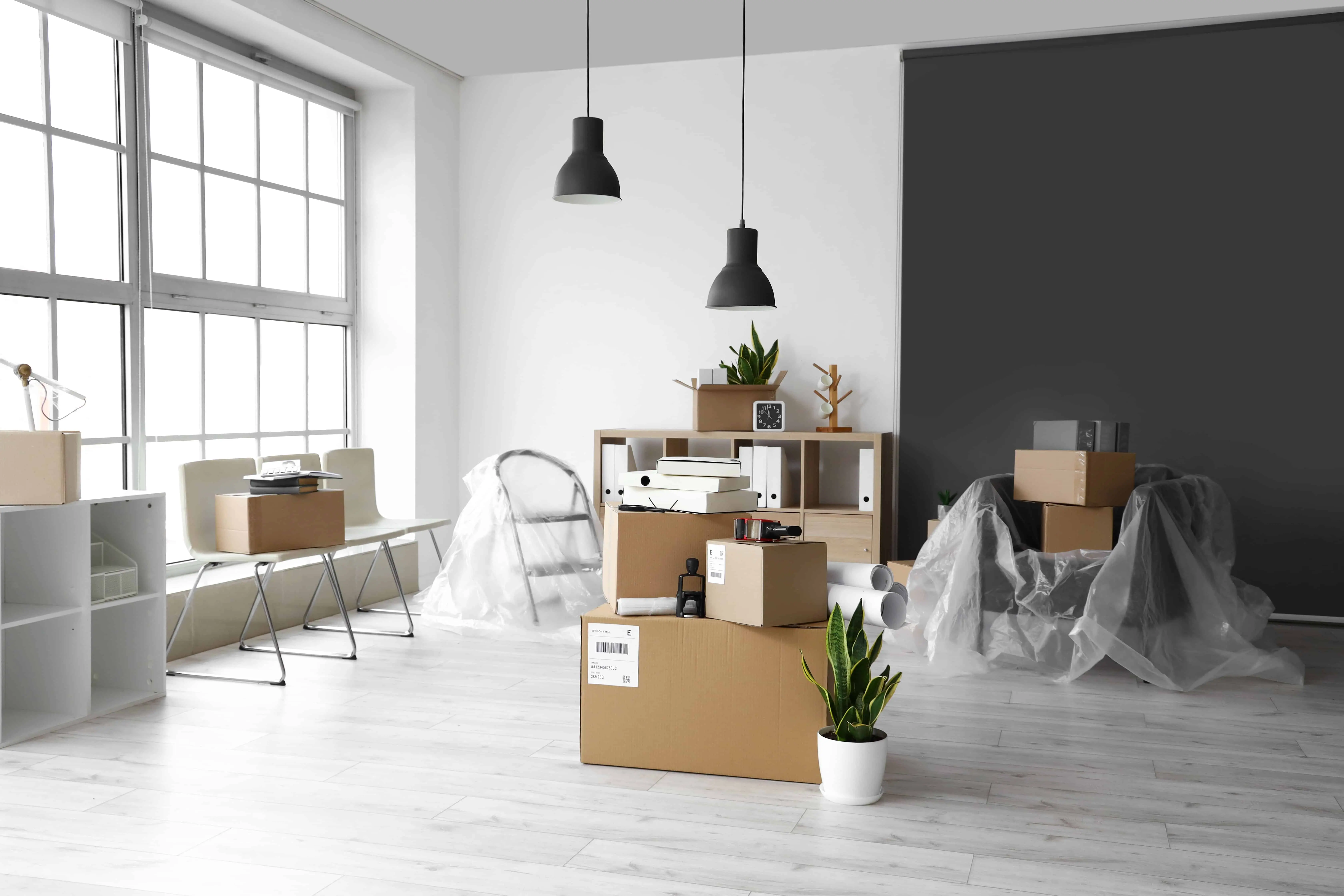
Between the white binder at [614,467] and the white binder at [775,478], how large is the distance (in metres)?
0.76

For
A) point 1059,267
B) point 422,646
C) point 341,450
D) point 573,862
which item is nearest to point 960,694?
point 573,862

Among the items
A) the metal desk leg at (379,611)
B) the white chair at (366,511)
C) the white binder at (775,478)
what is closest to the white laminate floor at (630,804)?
the metal desk leg at (379,611)

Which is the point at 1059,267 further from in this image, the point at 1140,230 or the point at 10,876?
the point at 10,876

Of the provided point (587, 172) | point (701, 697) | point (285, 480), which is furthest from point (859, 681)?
point (285, 480)

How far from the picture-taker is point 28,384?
3332 mm

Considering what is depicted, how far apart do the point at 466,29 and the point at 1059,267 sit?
10.2 feet

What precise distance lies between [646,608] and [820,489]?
290 cm

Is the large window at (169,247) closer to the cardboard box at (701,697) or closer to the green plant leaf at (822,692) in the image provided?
the cardboard box at (701,697)

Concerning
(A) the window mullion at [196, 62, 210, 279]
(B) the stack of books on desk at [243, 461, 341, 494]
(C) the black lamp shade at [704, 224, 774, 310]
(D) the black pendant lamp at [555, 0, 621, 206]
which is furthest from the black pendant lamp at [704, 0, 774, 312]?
(A) the window mullion at [196, 62, 210, 279]

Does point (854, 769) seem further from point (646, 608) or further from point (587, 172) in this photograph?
point (587, 172)

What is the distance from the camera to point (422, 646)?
4480 millimetres

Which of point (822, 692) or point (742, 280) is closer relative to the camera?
point (822, 692)

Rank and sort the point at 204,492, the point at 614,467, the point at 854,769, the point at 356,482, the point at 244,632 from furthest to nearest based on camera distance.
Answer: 1. the point at 614,467
2. the point at 356,482
3. the point at 244,632
4. the point at 204,492
5. the point at 854,769

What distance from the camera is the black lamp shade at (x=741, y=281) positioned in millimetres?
3883
